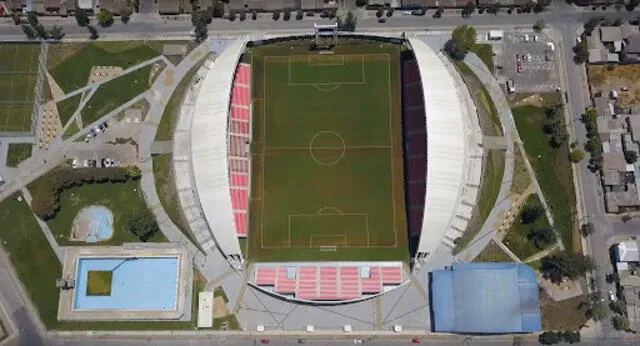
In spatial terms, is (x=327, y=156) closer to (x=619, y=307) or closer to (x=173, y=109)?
(x=173, y=109)

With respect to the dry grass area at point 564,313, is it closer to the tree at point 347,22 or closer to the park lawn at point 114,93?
the tree at point 347,22

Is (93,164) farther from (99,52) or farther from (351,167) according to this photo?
(351,167)

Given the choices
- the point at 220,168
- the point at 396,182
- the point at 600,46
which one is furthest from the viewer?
the point at 600,46

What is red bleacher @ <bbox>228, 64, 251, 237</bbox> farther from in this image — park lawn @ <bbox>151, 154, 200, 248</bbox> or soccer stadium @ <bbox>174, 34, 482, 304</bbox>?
park lawn @ <bbox>151, 154, 200, 248</bbox>

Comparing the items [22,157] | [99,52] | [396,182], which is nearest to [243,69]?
[99,52]

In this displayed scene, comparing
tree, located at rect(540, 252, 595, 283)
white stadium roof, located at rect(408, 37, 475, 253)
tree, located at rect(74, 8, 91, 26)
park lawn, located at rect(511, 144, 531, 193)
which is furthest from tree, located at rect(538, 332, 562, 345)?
tree, located at rect(74, 8, 91, 26)

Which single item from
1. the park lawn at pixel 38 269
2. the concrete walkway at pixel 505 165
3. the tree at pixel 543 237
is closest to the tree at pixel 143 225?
the park lawn at pixel 38 269
